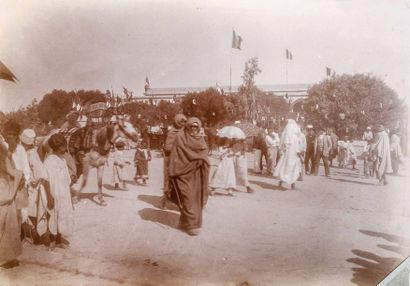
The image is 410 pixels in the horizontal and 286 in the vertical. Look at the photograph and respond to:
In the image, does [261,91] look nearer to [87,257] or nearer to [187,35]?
[187,35]

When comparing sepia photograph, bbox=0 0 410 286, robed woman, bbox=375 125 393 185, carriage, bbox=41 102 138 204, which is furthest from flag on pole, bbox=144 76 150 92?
robed woman, bbox=375 125 393 185

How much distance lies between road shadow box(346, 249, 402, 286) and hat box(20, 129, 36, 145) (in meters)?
3.41

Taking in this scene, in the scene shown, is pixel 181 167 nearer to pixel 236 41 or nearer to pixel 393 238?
pixel 236 41

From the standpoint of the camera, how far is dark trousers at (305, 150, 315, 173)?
15.3 ft

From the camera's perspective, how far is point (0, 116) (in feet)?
16.3

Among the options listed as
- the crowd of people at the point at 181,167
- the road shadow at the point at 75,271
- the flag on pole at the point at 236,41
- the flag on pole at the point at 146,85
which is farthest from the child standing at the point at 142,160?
the flag on pole at the point at 236,41

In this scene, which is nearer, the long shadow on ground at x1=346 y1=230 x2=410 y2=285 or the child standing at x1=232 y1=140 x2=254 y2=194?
the long shadow on ground at x1=346 y1=230 x2=410 y2=285

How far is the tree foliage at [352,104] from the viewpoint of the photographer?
4379 millimetres

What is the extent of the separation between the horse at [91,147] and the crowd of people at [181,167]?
0.23ft

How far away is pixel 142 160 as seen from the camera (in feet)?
15.6

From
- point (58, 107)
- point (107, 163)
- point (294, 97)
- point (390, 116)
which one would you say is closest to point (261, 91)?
point (294, 97)

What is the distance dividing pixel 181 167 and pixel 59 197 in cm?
132

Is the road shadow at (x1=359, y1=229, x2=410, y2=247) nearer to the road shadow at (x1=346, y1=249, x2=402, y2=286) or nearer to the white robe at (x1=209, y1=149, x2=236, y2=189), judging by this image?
the road shadow at (x1=346, y1=249, x2=402, y2=286)

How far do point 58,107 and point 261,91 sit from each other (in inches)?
83.4
